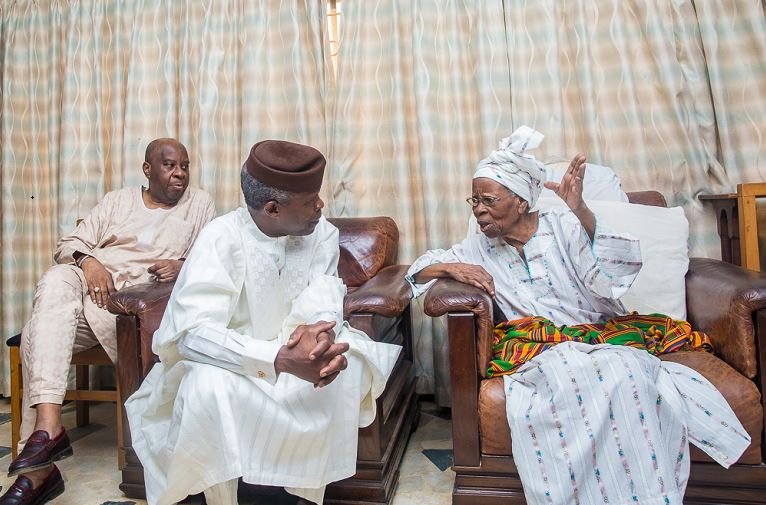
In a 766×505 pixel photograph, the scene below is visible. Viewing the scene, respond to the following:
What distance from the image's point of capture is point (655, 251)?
2064 millimetres

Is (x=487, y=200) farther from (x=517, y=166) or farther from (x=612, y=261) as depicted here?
(x=612, y=261)

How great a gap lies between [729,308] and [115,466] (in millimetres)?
2231

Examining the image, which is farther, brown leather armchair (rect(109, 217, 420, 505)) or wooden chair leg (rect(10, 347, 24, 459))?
wooden chair leg (rect(10, 347, 24, 459))

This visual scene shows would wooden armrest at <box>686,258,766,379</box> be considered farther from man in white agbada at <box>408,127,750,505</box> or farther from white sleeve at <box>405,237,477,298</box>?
white sleeve at <box>405,237,477,298</box>

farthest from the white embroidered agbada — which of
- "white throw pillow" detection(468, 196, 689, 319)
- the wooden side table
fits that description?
the wooden side table

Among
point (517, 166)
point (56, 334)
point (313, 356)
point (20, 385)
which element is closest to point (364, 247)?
point (517, 166)

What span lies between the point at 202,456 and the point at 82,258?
4.07ft

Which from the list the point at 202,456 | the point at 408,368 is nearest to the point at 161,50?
the point at 408,368

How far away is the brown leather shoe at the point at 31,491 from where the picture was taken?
1.70 meters

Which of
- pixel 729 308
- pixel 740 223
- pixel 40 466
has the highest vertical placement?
pixel 740 223

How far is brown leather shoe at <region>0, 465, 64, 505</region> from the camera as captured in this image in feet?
5.58

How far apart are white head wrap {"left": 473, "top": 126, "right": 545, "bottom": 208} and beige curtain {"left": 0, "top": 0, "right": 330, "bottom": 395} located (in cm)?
120

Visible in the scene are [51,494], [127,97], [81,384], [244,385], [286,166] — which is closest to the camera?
[244,385]

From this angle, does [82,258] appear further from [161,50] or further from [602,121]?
[602,121]
